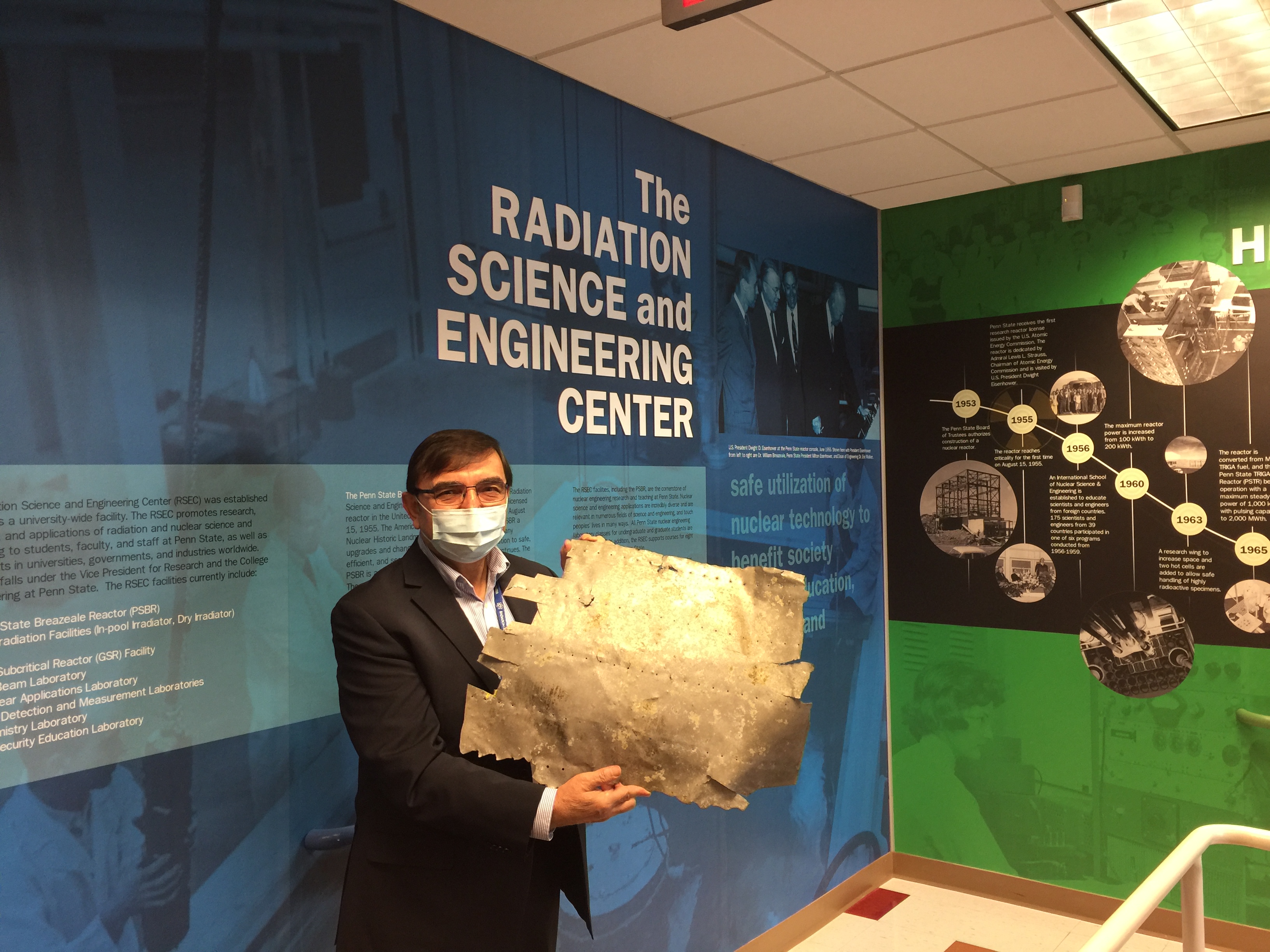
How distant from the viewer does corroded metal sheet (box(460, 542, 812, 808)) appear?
4.43 feet

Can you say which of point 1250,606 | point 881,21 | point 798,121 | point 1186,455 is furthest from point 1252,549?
point 881,21

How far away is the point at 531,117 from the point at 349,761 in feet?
5.61

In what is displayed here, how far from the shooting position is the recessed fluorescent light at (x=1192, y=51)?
2355 mm

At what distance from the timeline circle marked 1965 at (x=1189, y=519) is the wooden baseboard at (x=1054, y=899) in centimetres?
128

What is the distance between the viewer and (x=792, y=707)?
4.42 ft

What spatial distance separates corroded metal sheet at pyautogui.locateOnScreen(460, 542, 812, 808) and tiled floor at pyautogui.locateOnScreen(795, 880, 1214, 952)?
2509 millimetres

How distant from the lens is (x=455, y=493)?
1.69m

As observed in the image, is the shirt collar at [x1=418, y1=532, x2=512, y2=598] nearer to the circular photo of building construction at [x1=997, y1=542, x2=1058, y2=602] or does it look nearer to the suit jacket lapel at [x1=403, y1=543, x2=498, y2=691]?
the suit jacket lapel at [x1=403, y1=543, x2=498, y2=691]

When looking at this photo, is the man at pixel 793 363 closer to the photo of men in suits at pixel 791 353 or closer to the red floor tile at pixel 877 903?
the photo of men in suits at pixel 791 353

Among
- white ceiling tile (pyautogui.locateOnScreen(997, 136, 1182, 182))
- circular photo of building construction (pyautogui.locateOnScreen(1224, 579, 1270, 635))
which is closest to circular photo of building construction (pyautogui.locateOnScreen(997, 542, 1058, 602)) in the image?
circular photo of building construction (pyautogui.locateOnScreen(1224, 579, 1270, 635))

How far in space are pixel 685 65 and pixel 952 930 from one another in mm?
3140

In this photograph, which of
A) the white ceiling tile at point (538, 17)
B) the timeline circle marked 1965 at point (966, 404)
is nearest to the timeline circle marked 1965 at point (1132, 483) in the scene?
the timeline circle marked 1965 at point (966, 404)

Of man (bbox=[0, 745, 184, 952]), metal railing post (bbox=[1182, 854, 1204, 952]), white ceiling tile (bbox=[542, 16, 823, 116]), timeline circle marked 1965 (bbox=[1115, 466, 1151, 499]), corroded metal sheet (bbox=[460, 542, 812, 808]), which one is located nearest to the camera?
corroded metal sheet (bbox=[460, 542, 812, 808])

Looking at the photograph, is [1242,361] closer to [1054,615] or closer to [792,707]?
[1054,615]
